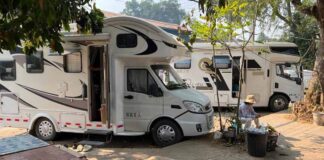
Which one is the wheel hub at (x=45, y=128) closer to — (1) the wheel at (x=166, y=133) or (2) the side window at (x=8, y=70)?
(2) the side window at (x=8, y=70)

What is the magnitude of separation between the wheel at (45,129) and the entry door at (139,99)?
2063 mm

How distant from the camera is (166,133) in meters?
9.59

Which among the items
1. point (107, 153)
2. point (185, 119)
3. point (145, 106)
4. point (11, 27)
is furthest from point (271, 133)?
point (11, 27)

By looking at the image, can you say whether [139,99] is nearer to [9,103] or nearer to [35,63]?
[35,63]

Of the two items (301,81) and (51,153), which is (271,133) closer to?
(51,153)

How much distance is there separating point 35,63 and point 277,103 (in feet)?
30.6

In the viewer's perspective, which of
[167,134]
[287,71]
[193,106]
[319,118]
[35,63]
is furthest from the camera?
[287,71]

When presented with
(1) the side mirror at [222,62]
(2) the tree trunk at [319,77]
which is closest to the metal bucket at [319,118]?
(2) the tree trunk at [319,77]

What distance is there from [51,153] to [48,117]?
19.7ft

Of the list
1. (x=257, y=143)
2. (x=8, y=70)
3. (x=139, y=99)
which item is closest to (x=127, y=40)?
(x=139, y=99)

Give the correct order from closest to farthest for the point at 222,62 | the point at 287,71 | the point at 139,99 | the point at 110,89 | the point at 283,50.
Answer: the point at 110,89 → the point at 139,99 → the point at 283,50 → the point at 287,71 → the point at 222,62

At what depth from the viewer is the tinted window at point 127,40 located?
9.34 meters

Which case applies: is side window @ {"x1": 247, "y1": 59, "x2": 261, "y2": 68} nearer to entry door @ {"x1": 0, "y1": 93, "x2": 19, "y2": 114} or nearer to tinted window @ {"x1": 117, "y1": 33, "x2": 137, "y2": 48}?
tinted window @ {"x1": 117, "y1": 33, "x2": 137, "y2": 48}

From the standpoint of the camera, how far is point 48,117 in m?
10.2
